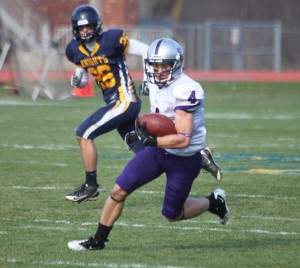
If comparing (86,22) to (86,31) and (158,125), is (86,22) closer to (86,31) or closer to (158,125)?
(86,31)

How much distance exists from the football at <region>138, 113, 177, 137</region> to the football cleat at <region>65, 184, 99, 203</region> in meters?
1.94

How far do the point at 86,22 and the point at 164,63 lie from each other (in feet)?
7.71

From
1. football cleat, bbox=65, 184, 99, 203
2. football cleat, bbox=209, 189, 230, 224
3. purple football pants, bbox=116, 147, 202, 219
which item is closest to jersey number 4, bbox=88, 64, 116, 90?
football cleat, bbox=65, 184, 99, 203

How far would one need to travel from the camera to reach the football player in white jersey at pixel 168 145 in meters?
6.34

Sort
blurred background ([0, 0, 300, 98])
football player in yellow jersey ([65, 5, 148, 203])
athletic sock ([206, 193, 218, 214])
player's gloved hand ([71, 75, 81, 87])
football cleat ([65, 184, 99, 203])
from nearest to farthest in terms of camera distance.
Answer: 1. athletic sock ([206, 193, 218, 214])
2. football cleat ([65, 184, 99, 203])
3. football player in yellow jersey ([65, 5, 148, 203])
4. player's gloved hand ([71, 75, 81, 87])
5. blurred background ([0, 0, 300, 98])

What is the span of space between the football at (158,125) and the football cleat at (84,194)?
6.35ft

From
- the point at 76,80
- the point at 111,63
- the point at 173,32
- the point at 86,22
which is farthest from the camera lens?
the point at 173,32

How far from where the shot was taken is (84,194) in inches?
324

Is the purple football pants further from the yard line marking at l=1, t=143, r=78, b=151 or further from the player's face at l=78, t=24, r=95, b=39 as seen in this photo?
the yard line marking at l=1, t=143, r=78, b=151

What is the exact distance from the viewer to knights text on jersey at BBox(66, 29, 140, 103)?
8.73 m

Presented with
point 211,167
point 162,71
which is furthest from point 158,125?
point 211,167

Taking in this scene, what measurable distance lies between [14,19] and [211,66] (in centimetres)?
839

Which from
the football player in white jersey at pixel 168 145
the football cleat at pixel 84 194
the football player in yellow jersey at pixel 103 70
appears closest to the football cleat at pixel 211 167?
the football player in yellow jersey at pixel 103 70

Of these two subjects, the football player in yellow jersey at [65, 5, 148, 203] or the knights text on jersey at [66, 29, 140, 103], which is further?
the knights text on jersey at [66, 29, 140, 103]
